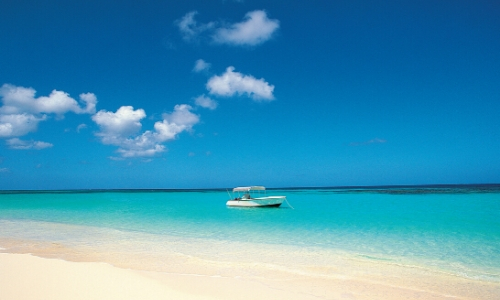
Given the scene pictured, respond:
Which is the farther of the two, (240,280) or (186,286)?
(240,280)

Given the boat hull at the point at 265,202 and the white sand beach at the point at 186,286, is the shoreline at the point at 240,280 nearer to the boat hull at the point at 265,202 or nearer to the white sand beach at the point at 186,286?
the white sand beach at the point at 186,286

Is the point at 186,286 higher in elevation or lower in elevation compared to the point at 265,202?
lower

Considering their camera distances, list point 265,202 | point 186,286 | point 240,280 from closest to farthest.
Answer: point 186,286
point 240,280
point 265,202

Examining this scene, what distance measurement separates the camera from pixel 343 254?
9.36 m

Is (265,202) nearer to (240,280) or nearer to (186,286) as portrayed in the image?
(240,280)

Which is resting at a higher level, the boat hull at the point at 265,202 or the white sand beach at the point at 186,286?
the boat hull at the point at 265,202

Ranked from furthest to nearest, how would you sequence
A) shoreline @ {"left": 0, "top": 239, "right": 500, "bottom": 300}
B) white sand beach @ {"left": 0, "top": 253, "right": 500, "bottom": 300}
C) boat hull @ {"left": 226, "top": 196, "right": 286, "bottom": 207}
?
boat hull @ {"left": 226, "top": 196, "right": 286, "bottom": 207}, shoreline @ {"left": 0, "top": 239, "right": 500, "bottom": 300}, white sand beach @ {"left": 0, "top": 253, "right": 500, "bottom": 300}

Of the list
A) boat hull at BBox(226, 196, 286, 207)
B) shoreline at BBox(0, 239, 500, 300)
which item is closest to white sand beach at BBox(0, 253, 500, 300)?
shoreline at BBox(0, 239, 500, 300)

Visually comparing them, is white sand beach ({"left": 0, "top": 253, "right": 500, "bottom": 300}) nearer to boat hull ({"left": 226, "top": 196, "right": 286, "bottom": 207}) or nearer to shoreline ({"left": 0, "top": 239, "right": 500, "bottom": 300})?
shoreline ({"left": 0, "top": 239, "right": 500, "bottom": 300})

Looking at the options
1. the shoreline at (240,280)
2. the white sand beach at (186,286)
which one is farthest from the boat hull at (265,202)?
the white sand beach at (186,286)

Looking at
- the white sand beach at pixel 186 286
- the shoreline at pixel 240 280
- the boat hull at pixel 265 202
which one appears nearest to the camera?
the white sand beach at pixel 186 286

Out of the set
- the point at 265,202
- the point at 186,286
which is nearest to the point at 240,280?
the point at 186,286

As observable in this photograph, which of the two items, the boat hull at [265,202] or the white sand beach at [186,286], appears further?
the boat hull at [265,202]

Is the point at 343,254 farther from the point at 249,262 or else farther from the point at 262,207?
the point at 262,207
